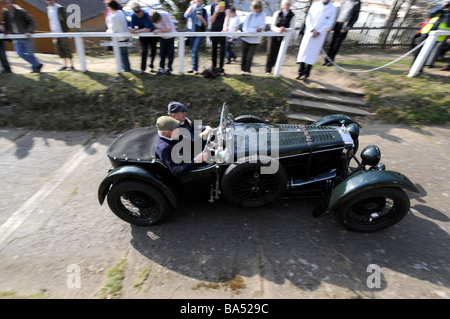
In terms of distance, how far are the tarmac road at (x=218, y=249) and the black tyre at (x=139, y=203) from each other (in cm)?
17

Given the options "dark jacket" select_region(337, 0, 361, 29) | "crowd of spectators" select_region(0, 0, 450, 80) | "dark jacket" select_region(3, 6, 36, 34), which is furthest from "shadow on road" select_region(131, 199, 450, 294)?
"dark jacket" select_region(3, 6, 36, 34)

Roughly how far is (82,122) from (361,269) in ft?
20.6

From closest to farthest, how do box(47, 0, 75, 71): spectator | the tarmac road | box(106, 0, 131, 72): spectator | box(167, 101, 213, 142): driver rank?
the tarmac road
box(167, 101, 213, 142): driver
box(106, 0, 131, 72): spectator
box(47, 0, 75, 71): spectator

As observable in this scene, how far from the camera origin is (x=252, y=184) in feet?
11.1

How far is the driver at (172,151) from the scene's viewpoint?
128 inches

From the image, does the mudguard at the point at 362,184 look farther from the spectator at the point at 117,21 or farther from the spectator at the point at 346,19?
the spectator at the point at 117,21

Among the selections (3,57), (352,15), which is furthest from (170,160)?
(3,57)

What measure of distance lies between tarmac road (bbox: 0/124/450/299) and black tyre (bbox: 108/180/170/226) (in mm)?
169

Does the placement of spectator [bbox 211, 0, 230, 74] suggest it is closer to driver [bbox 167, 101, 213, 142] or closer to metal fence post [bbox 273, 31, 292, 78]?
metal fence post [bbox 273, 31, 292, 78]

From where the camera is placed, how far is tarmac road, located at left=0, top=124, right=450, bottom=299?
2.85 m

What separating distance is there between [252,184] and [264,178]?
17 cm

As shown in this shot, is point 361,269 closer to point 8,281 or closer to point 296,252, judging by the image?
point 296,252

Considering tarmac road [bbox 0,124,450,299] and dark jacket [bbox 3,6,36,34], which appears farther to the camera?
dark jacket [bbox 3,6,36,34]

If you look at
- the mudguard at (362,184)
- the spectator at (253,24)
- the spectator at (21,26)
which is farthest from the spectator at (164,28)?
the mudguard at (362,184)
